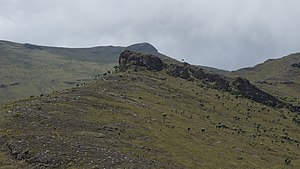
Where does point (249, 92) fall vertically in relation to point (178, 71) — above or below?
below

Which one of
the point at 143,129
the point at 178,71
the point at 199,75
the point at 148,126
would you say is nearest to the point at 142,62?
the point at 178,71

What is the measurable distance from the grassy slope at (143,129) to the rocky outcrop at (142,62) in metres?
12.2

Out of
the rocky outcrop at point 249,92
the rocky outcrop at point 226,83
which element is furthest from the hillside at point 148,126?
the rocky outcrop at point 249,92

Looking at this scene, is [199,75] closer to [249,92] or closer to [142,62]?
[249,92]

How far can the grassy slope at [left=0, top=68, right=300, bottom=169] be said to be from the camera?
70963mm

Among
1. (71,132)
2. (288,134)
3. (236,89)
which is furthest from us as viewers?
(236,89)

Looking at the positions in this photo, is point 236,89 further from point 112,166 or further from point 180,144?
point 112,166

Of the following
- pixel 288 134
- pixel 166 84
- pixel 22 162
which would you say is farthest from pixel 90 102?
pixel 288 134

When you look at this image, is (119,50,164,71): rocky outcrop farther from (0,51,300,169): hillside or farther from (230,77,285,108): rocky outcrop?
(230,77,285,108): rocky outcrop

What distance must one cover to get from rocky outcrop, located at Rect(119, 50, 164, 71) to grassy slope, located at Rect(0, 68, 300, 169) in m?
12.2

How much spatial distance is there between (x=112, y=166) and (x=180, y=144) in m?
29.3

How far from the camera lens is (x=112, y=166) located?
66312 mm

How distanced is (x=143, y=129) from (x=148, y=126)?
14.6 ft

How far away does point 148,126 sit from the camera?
99.1 m
